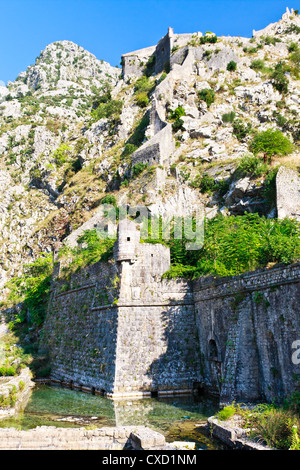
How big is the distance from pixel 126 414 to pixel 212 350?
159 inches

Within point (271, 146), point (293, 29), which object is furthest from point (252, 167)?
point (293, 29)

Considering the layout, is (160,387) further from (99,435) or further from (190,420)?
(99,435)

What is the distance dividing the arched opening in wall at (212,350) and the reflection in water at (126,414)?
58.6 inches

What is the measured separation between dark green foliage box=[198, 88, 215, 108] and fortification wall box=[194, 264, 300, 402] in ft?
95.8

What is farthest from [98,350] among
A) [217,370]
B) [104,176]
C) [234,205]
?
[104,176]

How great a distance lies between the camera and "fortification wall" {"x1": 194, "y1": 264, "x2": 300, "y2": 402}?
10.0 m

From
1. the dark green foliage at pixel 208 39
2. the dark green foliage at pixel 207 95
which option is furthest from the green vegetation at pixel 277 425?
the dark green foliage at pixel 208 39

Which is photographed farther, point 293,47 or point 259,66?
point 293,47

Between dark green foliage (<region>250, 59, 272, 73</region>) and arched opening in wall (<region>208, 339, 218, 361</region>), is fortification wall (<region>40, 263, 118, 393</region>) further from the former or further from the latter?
dark green foliage (<region>250, 59, 272, 73</region>)

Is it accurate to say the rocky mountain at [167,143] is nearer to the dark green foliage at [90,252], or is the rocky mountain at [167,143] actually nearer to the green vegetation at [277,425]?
the dark green foliage at [90,252]

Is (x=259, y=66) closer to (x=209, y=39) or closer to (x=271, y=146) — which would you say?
(x=209, y=39)

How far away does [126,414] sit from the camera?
12.5 meters

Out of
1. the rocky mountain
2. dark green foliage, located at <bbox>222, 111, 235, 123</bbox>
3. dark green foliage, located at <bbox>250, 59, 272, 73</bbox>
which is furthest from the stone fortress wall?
dark green foliage, located at <bbox>250, 59, 272, 73</bbox>

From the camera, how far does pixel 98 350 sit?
16.6 metres
